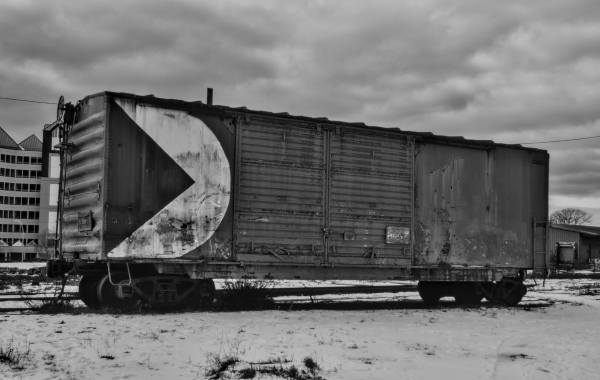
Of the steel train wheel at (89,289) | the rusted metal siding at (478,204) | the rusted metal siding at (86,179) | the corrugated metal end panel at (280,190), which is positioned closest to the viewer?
the rusted metal siding at (86,179)

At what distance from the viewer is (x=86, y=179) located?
420 inches

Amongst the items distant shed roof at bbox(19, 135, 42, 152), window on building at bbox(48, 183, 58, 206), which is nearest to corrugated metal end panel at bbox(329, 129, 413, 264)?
window on building at bbox(48, 183, 58, 206)

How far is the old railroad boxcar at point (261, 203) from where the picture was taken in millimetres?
10523

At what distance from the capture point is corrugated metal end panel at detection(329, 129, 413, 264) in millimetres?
12094

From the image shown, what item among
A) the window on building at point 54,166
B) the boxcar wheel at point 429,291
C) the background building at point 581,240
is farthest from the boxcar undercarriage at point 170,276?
the window on building at point 54,166

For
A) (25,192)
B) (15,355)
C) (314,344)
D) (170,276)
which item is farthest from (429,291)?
(25,192)

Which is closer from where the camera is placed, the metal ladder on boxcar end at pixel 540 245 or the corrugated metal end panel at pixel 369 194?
the corrugated metal end panel at pixel 369 194

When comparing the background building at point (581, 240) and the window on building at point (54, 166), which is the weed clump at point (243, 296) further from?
the window on building at point (54, 166)

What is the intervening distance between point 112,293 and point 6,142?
3629 inches

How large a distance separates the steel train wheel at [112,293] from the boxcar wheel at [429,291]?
7.46 meters

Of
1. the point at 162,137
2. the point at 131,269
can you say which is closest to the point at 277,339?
the point at 131,269

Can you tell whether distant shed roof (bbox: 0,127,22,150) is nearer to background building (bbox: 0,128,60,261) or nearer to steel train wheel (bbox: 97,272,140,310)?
background building (bbox: 0,128,60,261)

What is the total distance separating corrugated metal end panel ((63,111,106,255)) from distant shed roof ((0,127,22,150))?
89.9m

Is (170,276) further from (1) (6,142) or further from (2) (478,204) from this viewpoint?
(1) (6,142)
